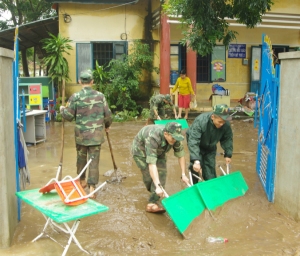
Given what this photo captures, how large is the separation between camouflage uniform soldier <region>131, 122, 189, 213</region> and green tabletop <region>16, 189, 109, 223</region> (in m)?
0.93

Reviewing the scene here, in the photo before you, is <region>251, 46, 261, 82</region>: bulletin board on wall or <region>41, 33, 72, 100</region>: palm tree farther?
<region>251, 46, 261, 82</region>: bulletin board on wall

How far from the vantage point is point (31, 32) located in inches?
608

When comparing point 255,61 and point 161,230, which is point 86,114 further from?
point 255,61

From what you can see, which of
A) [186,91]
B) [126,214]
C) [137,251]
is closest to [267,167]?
[126,214]

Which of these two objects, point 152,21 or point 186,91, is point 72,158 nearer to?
point 186,91

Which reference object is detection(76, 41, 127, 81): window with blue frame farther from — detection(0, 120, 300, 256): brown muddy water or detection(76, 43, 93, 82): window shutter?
detection(0, 120, 300, 256): brown muddy water

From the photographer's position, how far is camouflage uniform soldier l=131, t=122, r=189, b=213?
4207 millimetres

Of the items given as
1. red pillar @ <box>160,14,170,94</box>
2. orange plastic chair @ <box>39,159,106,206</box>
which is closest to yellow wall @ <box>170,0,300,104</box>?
red pillar @ <box>160,14,170,94</box>

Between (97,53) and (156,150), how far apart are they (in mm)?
10353

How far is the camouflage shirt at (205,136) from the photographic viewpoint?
4.97 metres

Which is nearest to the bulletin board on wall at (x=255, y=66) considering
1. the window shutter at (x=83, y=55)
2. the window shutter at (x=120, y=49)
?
the window shutter at (x=120, y=49)

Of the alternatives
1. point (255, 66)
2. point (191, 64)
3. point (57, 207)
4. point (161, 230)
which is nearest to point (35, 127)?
point (191, 64)

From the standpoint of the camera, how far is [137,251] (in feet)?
12.9

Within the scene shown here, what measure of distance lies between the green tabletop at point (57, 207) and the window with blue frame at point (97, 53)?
415 inches
